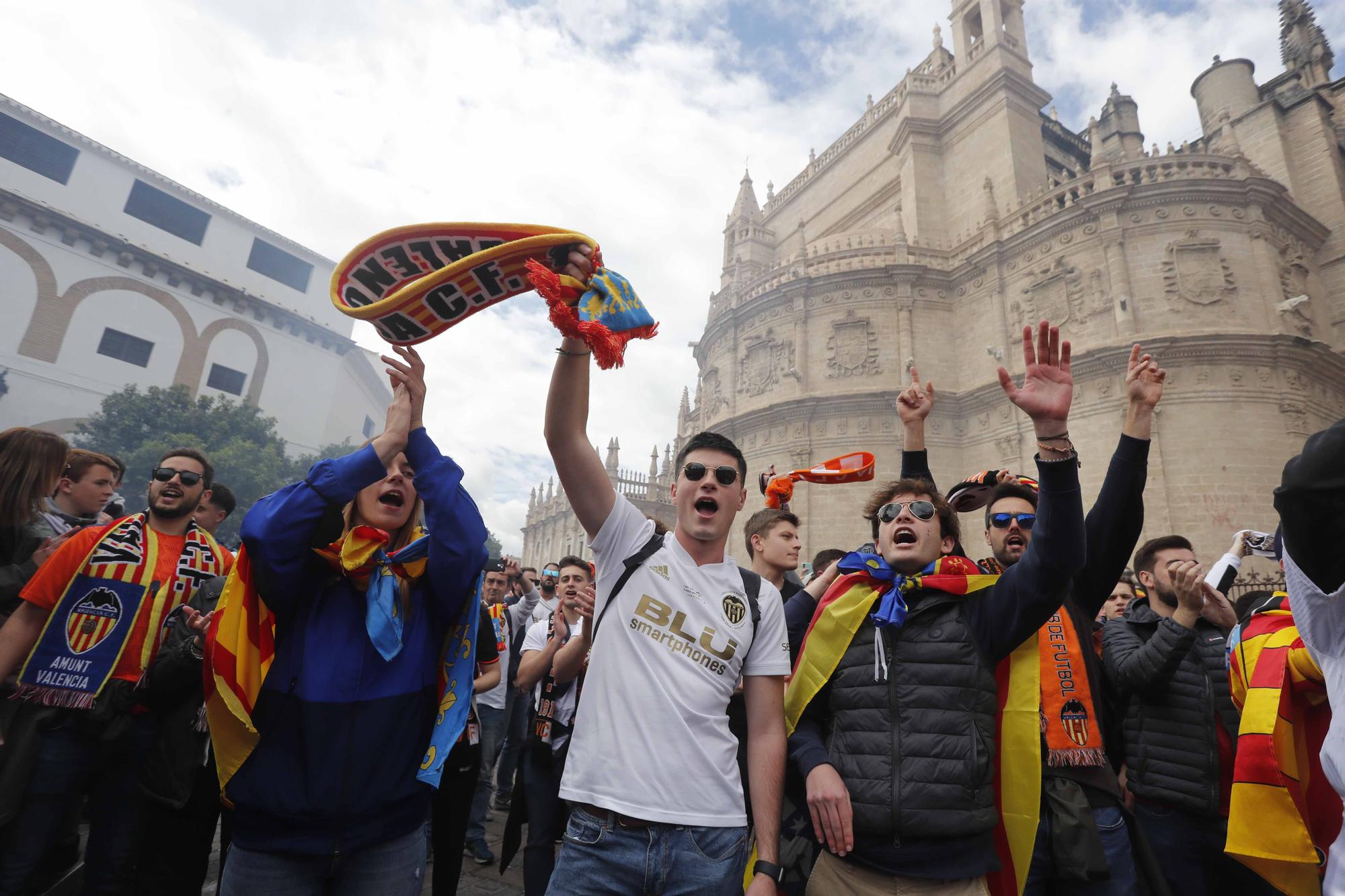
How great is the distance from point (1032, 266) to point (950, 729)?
75.2 ft

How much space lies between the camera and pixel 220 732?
86.9 inches

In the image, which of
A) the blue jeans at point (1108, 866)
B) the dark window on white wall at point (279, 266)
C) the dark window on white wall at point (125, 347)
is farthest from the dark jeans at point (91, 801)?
the dark window on white wall at point (279, 266)

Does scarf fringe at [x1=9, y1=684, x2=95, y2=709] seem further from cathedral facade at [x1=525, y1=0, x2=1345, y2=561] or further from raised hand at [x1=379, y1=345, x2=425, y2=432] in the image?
cathedral facade at [x1=525, y1=0, x2=1345, y2=561]

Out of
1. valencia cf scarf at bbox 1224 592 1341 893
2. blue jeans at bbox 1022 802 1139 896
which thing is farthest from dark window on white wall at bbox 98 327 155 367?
valencia cf scarf at bbox 1224 592 1341 893

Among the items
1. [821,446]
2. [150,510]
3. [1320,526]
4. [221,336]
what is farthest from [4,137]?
[1320,526]

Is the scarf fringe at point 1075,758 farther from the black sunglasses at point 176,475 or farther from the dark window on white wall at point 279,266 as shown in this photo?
the dark window on white wall at point 279,266

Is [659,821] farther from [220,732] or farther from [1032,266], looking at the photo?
[1032,266]

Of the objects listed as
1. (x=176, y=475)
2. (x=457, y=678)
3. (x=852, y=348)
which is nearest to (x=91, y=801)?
(x=176, y=475)

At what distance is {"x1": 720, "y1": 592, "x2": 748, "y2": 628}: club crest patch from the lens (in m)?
2.52

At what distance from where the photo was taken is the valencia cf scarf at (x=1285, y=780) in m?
2.71

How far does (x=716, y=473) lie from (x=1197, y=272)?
2236 centimetres

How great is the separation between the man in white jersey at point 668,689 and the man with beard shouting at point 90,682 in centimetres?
256

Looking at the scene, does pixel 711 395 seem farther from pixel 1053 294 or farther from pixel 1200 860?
pixel 1200 860

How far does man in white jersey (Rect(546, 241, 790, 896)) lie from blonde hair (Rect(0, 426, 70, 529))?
3061 mm
